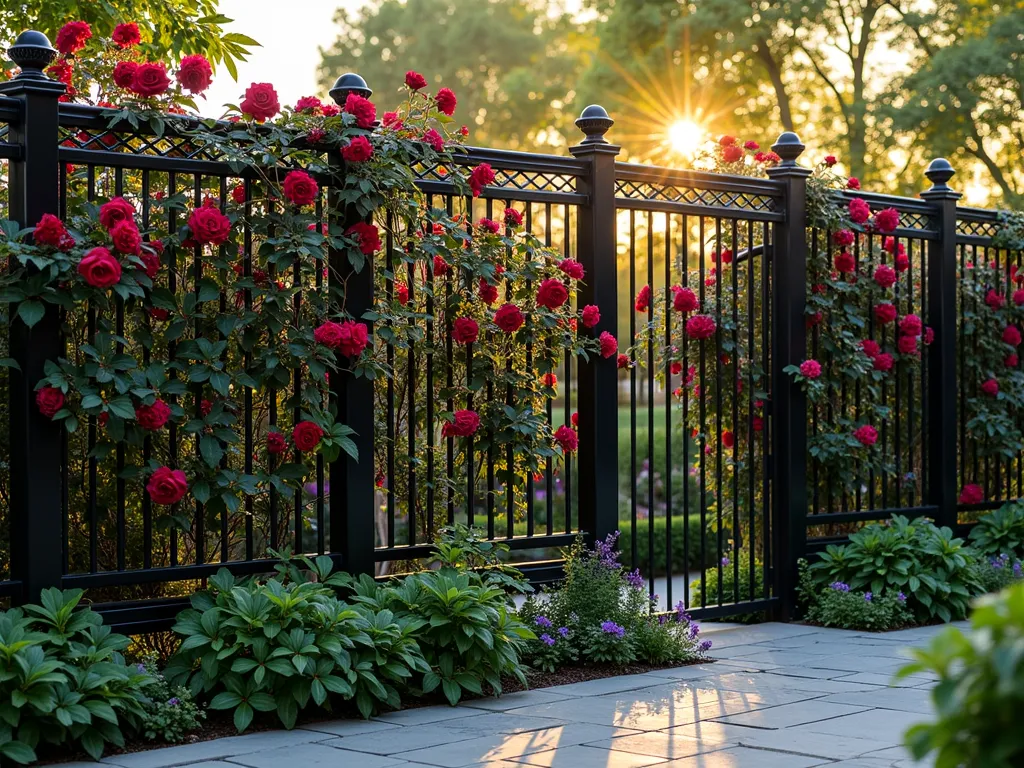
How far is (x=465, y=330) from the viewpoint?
551 centimetres

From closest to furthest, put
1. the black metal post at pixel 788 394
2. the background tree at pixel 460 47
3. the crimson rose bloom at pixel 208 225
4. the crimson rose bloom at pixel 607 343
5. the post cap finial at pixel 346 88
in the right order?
the crimson rose bloom at pixel 208 225 → the post cap finial at pixel 346 88 → the crimson rose bloom at pixel 607 343 → the black metal post at pixel 788 394 → the background tree at pixel 460 47

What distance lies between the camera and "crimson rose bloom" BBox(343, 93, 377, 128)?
5.23 metres

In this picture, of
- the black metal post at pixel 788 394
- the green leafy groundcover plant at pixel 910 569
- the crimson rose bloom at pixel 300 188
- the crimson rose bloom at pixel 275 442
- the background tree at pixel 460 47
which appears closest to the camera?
the crimson rose bloom at pixel 300 188

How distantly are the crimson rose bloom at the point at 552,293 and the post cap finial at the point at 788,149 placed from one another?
87.1 inches

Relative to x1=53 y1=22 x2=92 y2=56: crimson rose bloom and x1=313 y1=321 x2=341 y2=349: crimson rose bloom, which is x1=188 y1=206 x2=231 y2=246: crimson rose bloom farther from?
x1=53 y1=22 x2=92 y2=56: crimson rose bloom

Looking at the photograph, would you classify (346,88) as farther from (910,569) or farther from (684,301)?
(910,569)

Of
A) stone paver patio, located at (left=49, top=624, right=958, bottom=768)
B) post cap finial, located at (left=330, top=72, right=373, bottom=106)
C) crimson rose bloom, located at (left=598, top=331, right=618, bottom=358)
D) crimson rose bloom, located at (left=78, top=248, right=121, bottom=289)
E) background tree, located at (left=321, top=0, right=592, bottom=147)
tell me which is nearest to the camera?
stone paver patio, located at (left=49, top=624, right=958, bottom=768)

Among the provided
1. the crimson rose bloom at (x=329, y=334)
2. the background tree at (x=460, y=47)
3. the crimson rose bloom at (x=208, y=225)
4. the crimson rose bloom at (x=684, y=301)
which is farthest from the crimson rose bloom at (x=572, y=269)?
the background tree at (x=460, y=47)

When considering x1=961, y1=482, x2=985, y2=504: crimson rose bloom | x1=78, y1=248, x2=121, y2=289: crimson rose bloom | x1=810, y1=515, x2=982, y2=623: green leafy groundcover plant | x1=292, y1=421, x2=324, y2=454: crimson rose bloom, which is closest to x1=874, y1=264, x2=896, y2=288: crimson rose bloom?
x1=810, y1=515, x2=982, y2=623: green leafy groundcover plant

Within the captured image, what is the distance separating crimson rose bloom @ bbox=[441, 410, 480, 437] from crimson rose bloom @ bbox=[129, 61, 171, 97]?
1.85 metres

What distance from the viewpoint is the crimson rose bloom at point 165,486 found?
4.55 metres

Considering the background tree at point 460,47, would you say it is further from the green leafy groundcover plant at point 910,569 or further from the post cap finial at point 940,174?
the green leafy groundcover plant at point 910,569

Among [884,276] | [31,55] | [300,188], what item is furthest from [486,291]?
[884,276]

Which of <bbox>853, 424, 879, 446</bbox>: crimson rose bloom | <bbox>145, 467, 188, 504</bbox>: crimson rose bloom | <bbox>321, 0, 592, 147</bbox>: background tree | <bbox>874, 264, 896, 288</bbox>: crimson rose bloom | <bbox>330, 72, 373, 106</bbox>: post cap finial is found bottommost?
<bbox>145, 467, 188, 504</bbox>: crimson rose bloom
